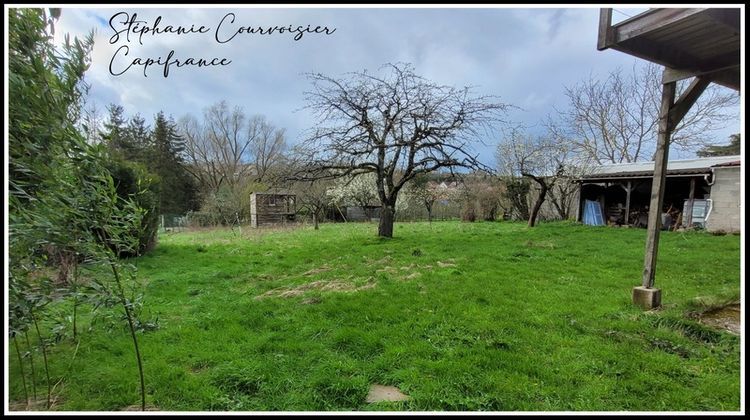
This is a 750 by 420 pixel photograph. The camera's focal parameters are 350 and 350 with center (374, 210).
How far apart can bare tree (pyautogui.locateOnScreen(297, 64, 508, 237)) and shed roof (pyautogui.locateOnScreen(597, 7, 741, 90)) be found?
5310mm

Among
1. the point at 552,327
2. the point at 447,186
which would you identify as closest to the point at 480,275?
the point at 552,327

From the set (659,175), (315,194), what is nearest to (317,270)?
(659,175)

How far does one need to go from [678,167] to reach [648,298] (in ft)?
38.6

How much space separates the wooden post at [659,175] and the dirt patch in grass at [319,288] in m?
Answer: 3.22

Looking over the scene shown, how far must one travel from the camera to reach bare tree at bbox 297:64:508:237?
339 inches

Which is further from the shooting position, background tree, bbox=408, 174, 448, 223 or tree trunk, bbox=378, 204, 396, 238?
background tree, bbox=408, 174, 448, 223

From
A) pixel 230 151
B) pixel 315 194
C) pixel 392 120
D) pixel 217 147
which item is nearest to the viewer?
pixel 392 120

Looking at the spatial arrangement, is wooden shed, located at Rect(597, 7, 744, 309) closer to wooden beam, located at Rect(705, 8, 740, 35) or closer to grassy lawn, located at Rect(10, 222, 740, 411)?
wooden beam, located at Rect(705, 8, 740, 35)

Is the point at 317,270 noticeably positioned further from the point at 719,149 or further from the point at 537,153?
the point at 719,149

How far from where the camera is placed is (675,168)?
12.2 meters

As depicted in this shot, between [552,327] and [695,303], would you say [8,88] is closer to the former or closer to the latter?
[552,327]

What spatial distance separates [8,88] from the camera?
4.73 feet

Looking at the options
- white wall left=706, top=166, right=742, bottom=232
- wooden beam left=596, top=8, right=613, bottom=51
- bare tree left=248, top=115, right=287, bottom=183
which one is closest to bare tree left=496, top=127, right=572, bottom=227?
white wall left=706, top=166, right=742, bottom=232

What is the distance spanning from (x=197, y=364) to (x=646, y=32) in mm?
4513
